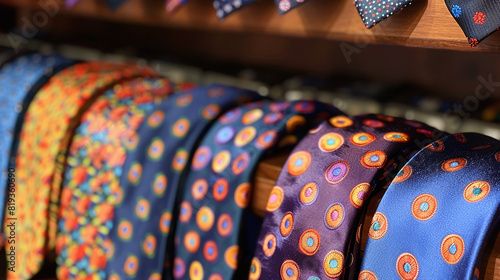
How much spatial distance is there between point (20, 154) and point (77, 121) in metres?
0.17

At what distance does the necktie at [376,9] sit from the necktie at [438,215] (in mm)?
155

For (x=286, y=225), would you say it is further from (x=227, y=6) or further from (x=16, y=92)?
(x=16, y=92)

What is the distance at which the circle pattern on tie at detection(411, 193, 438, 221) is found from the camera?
51 centimetres

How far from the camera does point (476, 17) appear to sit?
1.77 feet

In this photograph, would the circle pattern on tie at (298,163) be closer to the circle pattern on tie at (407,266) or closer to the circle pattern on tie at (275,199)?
the circle pattern on tie at (275,199)

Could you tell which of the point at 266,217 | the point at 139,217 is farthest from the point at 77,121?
the point at 266,217

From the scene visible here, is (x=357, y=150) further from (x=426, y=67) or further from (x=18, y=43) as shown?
(x=18, y=43)

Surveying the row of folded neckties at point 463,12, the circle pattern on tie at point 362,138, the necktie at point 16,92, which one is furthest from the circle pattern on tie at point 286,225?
the necktie at point 16,92

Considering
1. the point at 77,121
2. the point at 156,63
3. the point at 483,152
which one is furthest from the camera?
the point at 156,63

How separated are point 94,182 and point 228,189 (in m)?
0.32

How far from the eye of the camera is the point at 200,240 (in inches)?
28.2

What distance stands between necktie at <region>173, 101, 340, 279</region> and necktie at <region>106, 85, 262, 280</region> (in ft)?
0.08

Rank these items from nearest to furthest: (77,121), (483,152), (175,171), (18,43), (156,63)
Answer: (483,152) < (175,171) < (77,121) < (156,63) < (18,43)

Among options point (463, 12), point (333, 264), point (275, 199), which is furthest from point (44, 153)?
point (463, 12)
